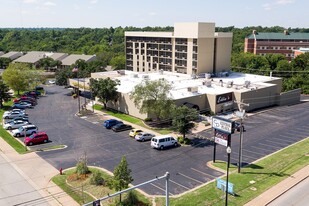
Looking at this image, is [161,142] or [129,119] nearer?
[161,142]

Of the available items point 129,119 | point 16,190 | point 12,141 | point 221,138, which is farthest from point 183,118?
point 12,141

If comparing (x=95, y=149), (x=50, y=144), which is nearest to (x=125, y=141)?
(x=95, y=149)

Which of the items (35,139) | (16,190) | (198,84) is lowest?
(16,190)

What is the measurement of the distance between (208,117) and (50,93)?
48387 mm

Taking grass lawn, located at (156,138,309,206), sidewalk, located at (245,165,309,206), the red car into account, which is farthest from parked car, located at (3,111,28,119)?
sidewalk, located at (245,165,309,206)

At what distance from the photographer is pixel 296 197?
1178 inches

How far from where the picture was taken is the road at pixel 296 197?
28828mm

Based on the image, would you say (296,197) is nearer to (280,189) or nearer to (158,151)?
(280,189)

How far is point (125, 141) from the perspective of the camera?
45938 millimetres

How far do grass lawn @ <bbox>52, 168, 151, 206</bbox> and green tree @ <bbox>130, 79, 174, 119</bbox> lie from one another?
775 inches

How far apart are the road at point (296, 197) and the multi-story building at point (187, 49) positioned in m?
52.5

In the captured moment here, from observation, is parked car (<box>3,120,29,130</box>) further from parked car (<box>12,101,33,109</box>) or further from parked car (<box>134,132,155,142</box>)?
parked car (<box>134,132,155,142</box>)

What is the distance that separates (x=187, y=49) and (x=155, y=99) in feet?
113

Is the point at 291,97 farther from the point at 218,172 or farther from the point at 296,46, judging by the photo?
the point at 296,46
